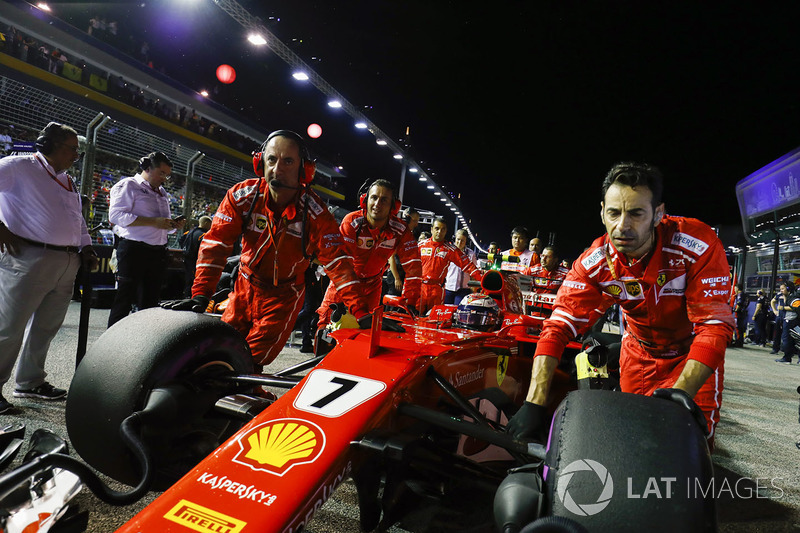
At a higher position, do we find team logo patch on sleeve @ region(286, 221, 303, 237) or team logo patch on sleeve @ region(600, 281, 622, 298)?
team logo patch on sleeve @ region(286, 221, 303, 237)

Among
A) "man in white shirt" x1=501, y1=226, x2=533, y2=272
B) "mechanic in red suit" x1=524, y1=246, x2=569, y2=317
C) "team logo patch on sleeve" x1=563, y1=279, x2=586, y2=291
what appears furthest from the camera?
"man in white shirt" x1=501, y1=226, x2=533, y2=272

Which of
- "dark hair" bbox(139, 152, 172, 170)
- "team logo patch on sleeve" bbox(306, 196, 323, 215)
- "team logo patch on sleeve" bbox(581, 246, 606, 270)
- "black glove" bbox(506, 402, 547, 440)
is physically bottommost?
"black glove" bbox(506, 402, 547, 440)

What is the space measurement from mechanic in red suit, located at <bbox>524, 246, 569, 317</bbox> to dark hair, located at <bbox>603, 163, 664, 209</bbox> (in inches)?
135

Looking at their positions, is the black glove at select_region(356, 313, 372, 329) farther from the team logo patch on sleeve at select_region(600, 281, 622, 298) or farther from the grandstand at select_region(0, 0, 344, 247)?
the grandstand at select_region(0, 0, 344, 247)

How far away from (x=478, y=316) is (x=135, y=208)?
11.2 feet

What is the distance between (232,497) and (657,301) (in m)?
2.10

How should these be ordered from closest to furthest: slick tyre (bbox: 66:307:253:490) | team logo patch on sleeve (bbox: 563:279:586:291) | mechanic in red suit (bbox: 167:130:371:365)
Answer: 1. slick tyre (bbox: 66:307:253:490)
2. team logo patch on sleeve (bbox: 563:279:586:291)
3. mechanic in red suit (bbox: 167:130:371:365)

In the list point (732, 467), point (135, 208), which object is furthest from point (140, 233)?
point (732, 467)

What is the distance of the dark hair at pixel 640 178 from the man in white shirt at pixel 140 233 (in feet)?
13.2

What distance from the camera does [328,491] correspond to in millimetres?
Answer: 1515

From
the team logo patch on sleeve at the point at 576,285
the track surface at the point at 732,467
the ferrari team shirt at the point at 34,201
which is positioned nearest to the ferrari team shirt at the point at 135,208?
the ferrari team shirt at the point at 34,201

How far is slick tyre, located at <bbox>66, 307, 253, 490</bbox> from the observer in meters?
1.96

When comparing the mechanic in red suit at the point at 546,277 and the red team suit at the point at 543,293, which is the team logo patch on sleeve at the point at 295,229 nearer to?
the red team suit at the point at 543,293

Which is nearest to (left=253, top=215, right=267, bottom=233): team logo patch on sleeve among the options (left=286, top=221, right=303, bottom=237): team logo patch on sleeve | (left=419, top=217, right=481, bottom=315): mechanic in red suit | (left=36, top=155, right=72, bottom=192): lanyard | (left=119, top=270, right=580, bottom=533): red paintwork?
(left=286, top=221, right=303, bottom=237): team logo patch on sleeve
